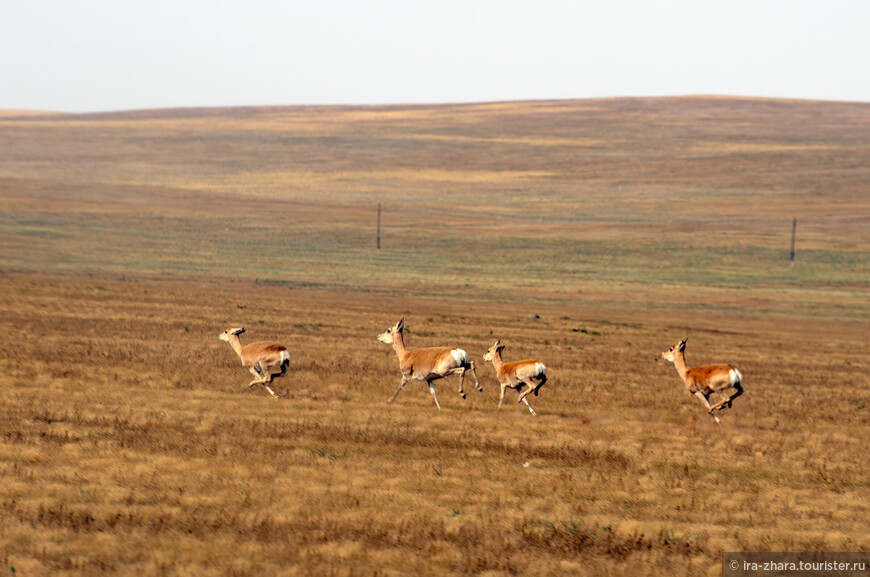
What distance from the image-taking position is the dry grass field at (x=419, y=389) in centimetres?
998

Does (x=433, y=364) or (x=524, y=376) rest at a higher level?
(x=433, y=364)

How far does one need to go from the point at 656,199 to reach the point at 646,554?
9286 cm

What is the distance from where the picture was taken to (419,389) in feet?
68.4

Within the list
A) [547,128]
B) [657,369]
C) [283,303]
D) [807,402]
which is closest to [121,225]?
[283,303]

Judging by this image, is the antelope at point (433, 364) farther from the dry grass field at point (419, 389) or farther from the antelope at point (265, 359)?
the antelope at point (265, 359)

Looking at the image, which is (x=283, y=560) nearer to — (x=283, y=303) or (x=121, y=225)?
(x=283, y=303)

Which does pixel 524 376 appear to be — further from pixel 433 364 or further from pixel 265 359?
pixel 265 359

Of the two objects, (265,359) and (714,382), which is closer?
(714,382)

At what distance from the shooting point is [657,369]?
2608cm

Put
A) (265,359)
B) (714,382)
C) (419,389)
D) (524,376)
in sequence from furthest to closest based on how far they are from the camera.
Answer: (419,389), (265,359), (714,382), (524,376)

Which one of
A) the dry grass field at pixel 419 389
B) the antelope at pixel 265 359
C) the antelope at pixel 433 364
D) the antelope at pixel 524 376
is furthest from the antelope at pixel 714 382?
the antelope at pixel 265 359

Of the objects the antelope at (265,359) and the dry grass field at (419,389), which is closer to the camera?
the dry grass field at (419,389)

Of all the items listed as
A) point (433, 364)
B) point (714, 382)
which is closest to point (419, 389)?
point (433, 364)

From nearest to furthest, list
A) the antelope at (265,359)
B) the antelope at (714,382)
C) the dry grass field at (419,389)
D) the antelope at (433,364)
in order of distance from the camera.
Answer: the dry grass field at (419,389) → the antelope at (714,382) → the antelope at (433,364) → the antelope at (265,359)
